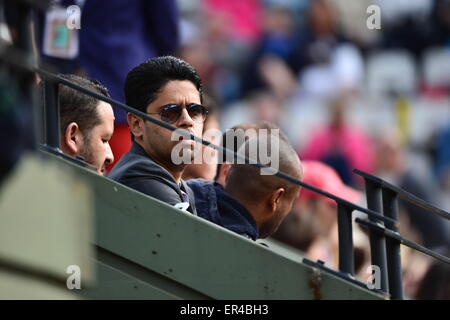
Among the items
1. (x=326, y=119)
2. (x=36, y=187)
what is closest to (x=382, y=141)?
(x=326, y=119)

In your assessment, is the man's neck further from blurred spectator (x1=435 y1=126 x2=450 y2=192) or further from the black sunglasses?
blurred spectator (x1=435 y1=126 x2=450 y2=192)

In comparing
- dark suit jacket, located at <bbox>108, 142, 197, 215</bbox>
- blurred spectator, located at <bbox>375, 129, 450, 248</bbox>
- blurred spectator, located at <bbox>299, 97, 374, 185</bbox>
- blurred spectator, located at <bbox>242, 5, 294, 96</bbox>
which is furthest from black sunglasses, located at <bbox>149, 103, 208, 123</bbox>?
blurred spectator, located at <bbox>242, 5, 294, 96</bbox>

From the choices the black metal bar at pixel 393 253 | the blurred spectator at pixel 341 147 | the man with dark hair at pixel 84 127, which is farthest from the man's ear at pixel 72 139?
the blurred spectator at pixel 341 147

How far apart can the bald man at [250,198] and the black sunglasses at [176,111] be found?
0.99 ft

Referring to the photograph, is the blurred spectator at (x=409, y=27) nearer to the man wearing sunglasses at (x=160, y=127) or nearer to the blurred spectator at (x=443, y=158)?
the blurred spectator at (x=443, y=158)

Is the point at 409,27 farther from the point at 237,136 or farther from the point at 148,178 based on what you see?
the point at 148,178

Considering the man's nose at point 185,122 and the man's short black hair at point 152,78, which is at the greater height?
the man's short black hair at point 152,78

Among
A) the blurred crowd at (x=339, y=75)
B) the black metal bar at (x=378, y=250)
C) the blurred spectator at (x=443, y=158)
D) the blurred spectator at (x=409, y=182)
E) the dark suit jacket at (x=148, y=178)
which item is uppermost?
the blurred crowd at (x=339, y=75)

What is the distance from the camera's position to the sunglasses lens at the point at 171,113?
6621 mm

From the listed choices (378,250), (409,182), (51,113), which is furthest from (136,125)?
(409,182)

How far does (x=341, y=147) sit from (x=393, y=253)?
281 inches

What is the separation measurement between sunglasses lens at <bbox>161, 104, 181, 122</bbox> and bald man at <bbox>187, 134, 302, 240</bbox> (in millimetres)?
361

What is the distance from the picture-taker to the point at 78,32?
870 cm
